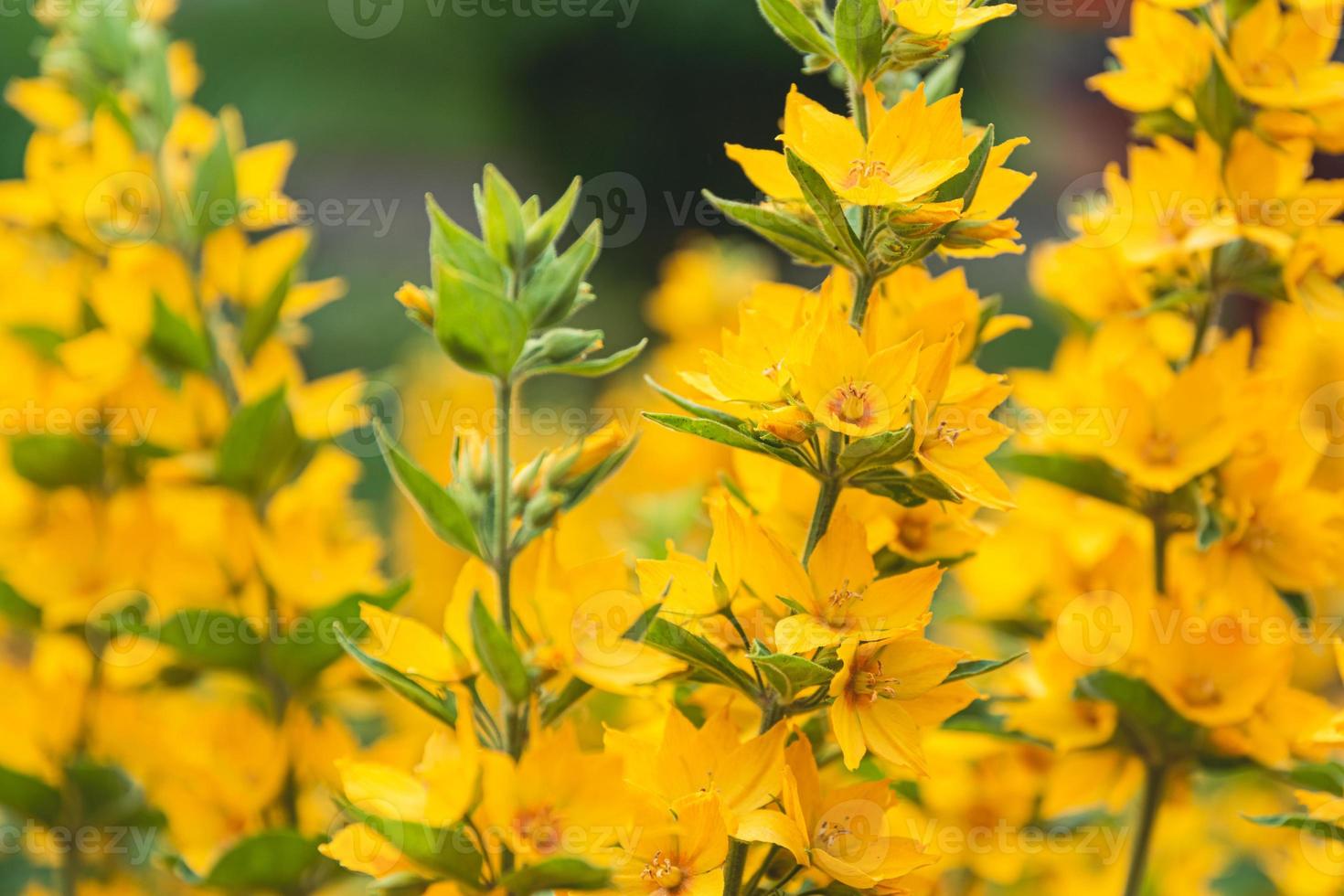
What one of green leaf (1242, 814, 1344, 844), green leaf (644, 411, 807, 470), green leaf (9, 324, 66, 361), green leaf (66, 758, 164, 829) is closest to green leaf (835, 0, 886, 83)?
green leaf (644, 411, 807, 470)

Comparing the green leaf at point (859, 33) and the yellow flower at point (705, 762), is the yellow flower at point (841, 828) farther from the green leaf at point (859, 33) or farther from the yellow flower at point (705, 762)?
the green leaf at point (859, 33)

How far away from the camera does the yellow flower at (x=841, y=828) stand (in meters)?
0.68

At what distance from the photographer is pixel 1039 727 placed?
1.03m

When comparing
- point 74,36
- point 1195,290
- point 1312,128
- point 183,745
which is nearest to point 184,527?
point 183,745

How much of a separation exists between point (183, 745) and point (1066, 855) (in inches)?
35.0

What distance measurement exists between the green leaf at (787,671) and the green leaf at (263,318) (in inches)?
27.1

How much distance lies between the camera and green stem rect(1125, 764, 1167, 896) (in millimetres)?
1024

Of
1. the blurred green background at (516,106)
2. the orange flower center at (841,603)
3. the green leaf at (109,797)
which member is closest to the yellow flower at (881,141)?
the orange flower center at (841,603)

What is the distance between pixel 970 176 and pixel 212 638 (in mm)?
759

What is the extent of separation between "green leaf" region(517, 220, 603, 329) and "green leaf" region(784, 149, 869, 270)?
121mm

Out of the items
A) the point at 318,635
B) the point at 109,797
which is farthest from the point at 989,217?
the point at 109,797

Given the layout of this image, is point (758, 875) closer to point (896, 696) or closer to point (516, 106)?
point (896, 696)

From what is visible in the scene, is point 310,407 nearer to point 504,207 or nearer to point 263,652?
point 263,652

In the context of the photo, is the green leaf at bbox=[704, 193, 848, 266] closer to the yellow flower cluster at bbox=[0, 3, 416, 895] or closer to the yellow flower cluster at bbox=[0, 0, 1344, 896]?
the yellow flower cluster at bbox=[0, 0, 1344, 896]
